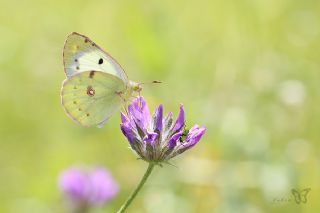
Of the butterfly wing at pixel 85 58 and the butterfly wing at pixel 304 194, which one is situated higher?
the butterfly wing at pixel 85 58

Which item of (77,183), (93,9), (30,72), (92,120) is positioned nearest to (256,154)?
(77,183)

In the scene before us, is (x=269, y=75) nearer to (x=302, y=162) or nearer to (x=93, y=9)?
(x=302, y=162)

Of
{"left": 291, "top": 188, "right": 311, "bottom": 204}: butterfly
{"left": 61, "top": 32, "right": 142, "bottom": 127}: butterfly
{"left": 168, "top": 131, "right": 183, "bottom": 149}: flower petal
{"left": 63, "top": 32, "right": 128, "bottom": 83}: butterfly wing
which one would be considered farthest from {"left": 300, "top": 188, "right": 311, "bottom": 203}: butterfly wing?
{"left": 168, "top": 131, "right": 183, "bottom": 149}: flower petal

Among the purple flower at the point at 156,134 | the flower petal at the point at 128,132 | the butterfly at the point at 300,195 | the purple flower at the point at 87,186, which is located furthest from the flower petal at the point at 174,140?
the purple flower at the point at 87,186

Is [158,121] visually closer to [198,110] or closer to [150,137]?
[150,137]

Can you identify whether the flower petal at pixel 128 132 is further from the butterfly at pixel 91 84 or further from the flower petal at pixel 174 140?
the butterfly at pixel 91 84

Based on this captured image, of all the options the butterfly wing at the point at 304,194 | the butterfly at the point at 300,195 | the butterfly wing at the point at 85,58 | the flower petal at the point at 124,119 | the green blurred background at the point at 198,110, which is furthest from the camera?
the green blurred background at the point at 198,110

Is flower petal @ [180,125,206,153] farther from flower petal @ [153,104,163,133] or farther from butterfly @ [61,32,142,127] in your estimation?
butterfly @ [61,32,142,127]

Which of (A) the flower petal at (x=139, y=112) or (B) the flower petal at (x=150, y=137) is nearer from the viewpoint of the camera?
(B) the flower petal at (x=150, y=137)
